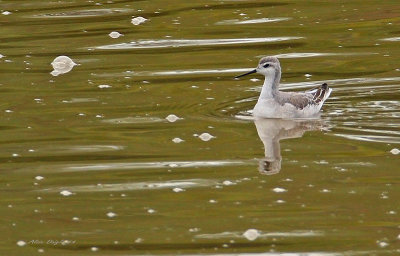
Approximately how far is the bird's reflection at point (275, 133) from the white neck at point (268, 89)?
0.31m

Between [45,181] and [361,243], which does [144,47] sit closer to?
[45,181]

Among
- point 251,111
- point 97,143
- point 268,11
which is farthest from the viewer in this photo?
point 268,11

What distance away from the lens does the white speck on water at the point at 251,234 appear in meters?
10.1

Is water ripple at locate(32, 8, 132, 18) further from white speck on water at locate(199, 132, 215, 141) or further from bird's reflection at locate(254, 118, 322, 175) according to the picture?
white speck on water at locate(199, 132, 215, 141)

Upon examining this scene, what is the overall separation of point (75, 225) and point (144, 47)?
9007 mm

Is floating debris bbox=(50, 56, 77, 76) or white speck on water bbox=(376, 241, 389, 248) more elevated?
white speck on water bbox=(376, 241, 389, 248)

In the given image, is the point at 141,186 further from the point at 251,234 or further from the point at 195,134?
the point at 195,134

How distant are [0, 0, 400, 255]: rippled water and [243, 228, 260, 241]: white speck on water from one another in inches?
0.7

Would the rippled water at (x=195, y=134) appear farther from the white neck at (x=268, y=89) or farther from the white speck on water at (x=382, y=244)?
the white neck at (x=268, y=89)

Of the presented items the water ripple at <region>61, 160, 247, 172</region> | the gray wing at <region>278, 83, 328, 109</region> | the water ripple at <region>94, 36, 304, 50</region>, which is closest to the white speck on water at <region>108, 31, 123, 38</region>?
the water ripple at <region>94, 36, 304, 50</region>

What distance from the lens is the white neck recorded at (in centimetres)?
1496

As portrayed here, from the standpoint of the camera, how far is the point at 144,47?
19.4 meters

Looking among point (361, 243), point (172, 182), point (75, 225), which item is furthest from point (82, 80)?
point (361, 243)

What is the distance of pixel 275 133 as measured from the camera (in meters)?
14.1
